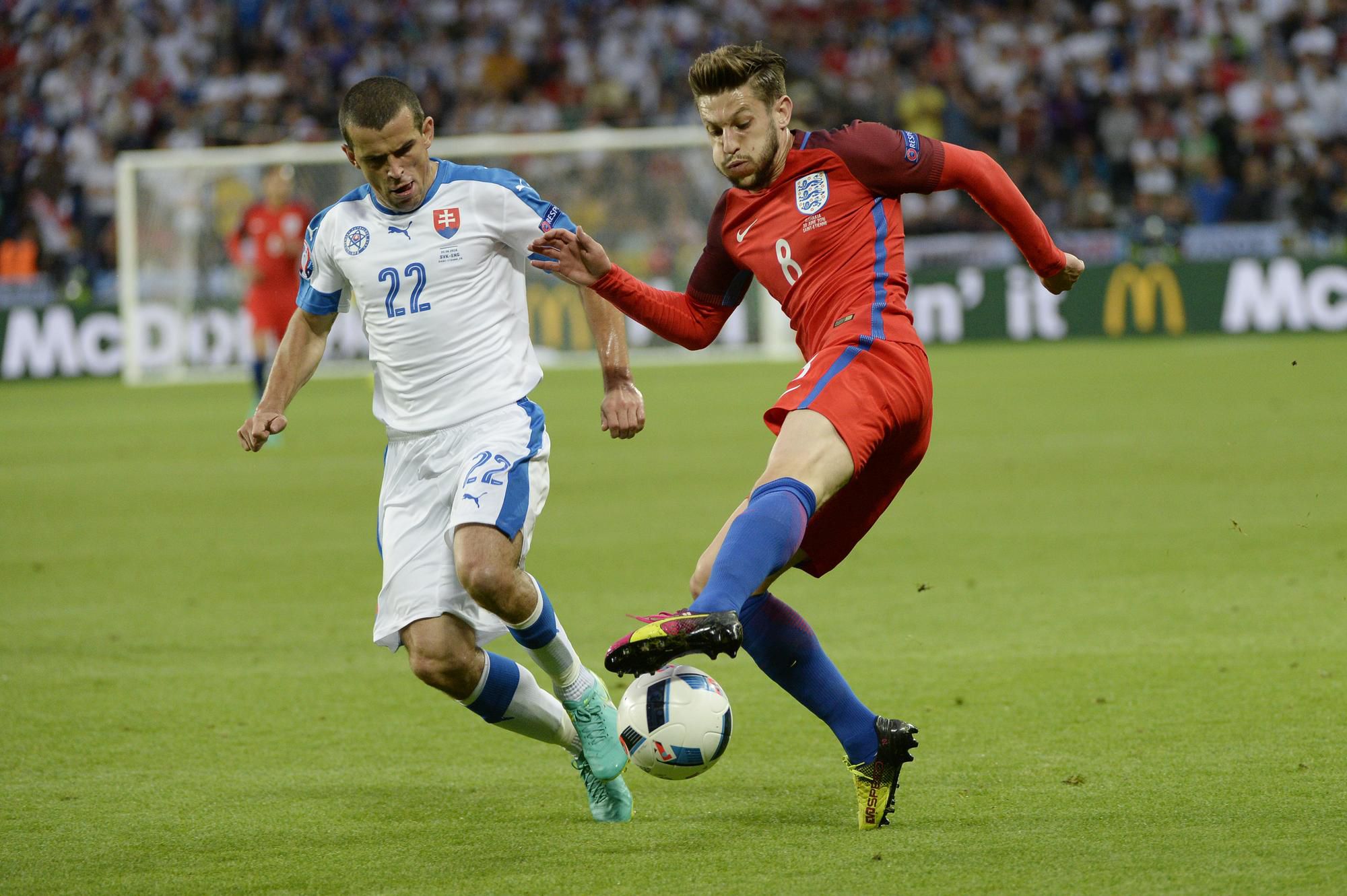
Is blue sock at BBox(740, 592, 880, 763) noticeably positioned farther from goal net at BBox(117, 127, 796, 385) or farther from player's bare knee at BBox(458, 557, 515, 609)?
goal net at BBox(117, 127, 796, 385)

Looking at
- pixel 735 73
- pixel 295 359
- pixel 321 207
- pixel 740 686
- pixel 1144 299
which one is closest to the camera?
pixel 735 73

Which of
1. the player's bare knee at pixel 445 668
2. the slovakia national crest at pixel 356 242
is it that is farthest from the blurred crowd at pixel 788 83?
the player's bare knee at pixel 445 668

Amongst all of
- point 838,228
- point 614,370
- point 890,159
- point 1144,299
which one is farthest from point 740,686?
point 1144,299

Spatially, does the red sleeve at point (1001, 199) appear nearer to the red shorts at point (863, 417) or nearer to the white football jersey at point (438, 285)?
the red shorts at point (863, 417)

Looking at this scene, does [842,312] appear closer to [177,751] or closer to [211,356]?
[177,751]

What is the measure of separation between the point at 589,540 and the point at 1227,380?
8.80 meters

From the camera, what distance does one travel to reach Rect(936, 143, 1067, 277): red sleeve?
461 cm

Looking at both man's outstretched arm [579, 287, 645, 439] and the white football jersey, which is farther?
the white football jersey

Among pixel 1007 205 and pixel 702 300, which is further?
pixel 702 300

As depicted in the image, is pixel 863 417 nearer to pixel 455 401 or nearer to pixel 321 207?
pixel 455 401

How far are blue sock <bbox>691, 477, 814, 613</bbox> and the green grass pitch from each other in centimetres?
65

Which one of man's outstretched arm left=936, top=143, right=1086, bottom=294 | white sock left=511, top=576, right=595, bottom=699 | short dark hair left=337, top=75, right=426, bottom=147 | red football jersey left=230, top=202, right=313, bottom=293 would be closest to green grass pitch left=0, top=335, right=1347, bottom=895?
white sock left=511, top=576, right=595, bottom=699

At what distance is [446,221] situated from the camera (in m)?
4.95

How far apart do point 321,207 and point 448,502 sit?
17355 millimetres
